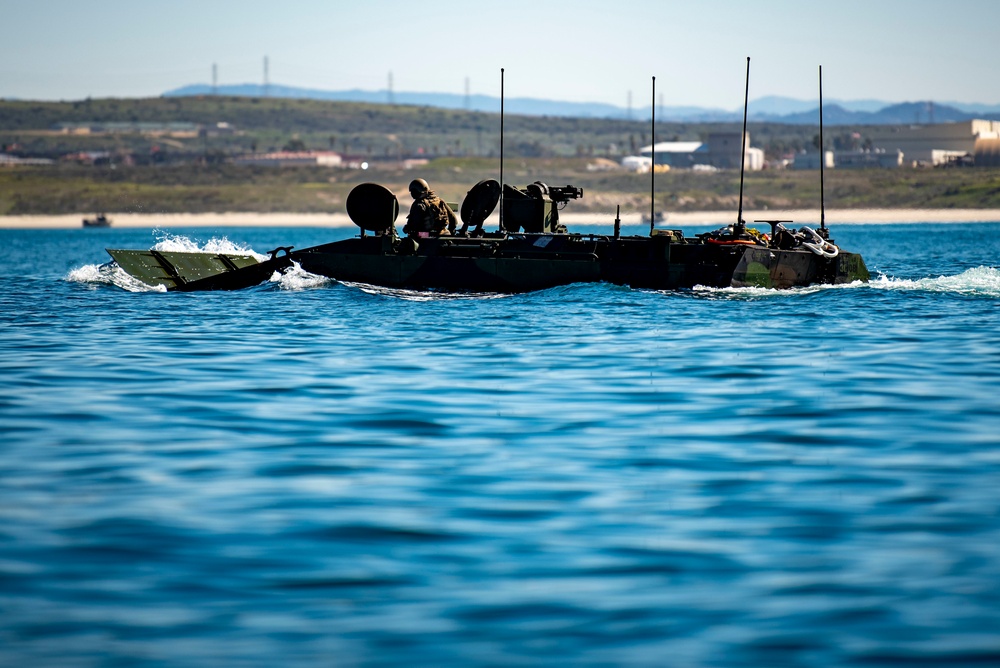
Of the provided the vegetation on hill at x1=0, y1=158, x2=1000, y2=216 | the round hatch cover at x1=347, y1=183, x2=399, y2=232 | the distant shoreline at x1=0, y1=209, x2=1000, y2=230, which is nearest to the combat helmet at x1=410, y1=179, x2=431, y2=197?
the round hatch cover at x1=347, y1=183, x2=399, y2=232

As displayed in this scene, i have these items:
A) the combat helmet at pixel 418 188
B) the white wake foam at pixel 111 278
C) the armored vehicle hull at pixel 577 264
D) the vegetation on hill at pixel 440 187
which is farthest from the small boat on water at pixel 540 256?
the vegetation on hill at pixel 440 187

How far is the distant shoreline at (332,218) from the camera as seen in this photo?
14950cm

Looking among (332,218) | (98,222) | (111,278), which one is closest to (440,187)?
(332,218)

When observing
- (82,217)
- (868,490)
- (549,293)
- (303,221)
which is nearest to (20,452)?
(868,490)

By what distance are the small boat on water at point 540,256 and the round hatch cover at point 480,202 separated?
24mm

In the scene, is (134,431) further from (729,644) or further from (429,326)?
(429,326)

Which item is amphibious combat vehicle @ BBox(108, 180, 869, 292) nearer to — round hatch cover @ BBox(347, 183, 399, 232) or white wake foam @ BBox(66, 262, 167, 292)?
round hatch cover @ BBox(347, 183, 399, 232)

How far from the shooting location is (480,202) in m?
32.2

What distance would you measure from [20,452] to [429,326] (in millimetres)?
11736

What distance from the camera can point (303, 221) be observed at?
158375 millimetres

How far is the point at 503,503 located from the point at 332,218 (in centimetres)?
15251

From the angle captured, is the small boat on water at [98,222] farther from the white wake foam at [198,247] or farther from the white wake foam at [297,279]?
the white wake foam at [297,279]

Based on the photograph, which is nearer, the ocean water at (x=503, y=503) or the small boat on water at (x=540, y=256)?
the ocean water at (x=503, y=503)

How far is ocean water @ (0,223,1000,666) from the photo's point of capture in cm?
689
